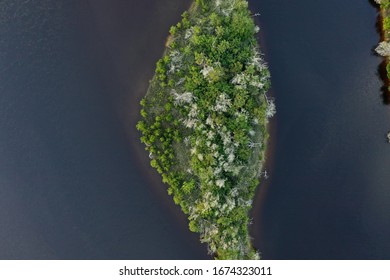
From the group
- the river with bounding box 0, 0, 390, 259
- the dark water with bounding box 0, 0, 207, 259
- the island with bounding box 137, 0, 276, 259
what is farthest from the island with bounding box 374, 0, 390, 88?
the dark water with bounding box 0, 0, 207, 259

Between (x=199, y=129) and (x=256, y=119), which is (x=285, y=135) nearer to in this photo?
(x=256, y=119)

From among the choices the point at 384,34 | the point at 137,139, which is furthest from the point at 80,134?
the point at 384,34

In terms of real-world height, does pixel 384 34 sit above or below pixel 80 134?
above

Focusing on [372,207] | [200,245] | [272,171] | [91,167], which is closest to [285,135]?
[272,171]

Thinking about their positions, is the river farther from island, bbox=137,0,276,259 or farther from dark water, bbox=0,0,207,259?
island, bbox=137,0,276,259

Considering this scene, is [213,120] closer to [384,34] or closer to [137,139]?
[137,139]
